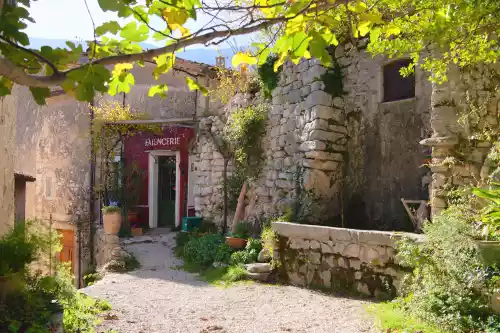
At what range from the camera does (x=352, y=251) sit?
19.1 feet

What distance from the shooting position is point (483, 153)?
16.8 ft

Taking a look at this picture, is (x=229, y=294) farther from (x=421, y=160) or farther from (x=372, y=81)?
(x=372, y=81)

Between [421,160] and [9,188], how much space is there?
6.04m

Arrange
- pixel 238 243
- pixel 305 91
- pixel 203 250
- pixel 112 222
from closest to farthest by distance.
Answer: pixel 305 91 → pixel 238 243 → pixel 203 250 → pixel 112 222

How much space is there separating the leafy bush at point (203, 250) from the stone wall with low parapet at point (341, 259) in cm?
214

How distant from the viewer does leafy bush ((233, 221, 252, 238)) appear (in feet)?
28.9

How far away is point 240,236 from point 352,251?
3361mm

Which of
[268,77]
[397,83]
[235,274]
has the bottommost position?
[235,274]

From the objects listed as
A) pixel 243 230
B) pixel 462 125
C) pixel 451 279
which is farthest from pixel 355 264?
pixel 243 230

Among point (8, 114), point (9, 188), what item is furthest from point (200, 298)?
point (8, 114)

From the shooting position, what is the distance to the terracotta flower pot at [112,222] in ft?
35.7

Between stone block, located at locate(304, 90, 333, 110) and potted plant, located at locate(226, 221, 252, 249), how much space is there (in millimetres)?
2835

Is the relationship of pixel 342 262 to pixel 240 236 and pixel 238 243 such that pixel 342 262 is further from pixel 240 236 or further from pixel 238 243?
pixel 240 236

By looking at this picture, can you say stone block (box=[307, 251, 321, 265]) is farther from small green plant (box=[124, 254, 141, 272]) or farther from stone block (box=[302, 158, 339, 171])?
small green plant (box=[124, 254, 141, 272])
